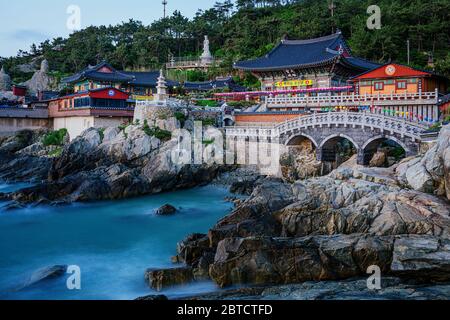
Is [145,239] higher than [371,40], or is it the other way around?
[371,40]

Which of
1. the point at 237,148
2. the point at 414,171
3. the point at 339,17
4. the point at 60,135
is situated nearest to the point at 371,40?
the point at 339,17

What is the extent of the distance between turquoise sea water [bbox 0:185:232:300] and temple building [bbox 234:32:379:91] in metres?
18.9

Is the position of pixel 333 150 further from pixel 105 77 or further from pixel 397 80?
pixel 105 77

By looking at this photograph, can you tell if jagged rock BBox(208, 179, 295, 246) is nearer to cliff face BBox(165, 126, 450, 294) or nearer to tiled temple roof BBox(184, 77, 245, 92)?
cliff face BBox(165, 126, 450, 294)

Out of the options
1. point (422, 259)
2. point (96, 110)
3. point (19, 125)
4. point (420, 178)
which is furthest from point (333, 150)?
point (19, 125)

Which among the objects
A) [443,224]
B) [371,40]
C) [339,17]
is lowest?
[443,224]

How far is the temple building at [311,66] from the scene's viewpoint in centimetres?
4347

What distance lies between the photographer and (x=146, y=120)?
41.7 m

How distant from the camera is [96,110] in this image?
47.3 metres

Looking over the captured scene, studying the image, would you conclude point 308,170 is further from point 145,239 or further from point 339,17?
point 339,17

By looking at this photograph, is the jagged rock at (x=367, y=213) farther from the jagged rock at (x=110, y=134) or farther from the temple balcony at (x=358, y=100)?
the jagged rock at (x=110, y=134)

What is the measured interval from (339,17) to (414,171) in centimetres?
5961

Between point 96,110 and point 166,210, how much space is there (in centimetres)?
2388

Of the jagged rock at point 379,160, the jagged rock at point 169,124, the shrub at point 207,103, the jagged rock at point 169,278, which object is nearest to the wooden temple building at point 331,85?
the shrub at point 207,103
